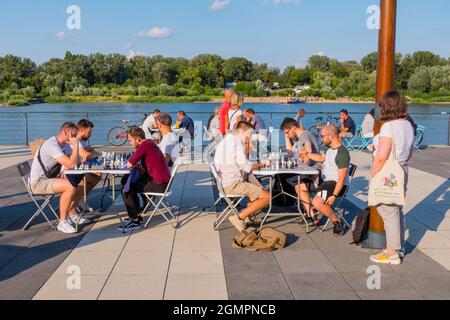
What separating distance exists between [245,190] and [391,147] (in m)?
1.65

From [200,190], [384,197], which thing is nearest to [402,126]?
[384,197]

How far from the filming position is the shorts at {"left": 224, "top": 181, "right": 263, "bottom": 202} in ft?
18.4

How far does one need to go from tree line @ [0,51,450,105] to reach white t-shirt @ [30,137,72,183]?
52.0 m

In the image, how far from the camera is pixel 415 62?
7006 centimetres

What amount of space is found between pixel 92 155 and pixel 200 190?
2.15 metres

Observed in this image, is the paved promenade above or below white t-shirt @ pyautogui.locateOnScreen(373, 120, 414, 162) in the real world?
below

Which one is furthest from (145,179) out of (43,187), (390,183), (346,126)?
(346,126)

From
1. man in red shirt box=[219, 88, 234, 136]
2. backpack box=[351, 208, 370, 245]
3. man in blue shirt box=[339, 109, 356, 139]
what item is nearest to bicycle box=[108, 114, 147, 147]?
man in blue shirt box=[339, 109, 356, 139]

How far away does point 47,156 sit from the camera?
5.75 m

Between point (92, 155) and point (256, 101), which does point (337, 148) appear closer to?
point (92, 155)

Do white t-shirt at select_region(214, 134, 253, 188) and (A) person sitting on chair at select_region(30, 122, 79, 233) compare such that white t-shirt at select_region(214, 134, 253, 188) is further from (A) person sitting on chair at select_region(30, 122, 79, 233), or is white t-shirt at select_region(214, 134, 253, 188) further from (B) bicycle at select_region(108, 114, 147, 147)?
(B) bicycle at select_region(108, 114, 147, 147)

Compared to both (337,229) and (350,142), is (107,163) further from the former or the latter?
(350,142)

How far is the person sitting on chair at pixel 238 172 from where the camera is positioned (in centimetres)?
559

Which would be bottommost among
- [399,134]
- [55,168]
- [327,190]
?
[327,190]
